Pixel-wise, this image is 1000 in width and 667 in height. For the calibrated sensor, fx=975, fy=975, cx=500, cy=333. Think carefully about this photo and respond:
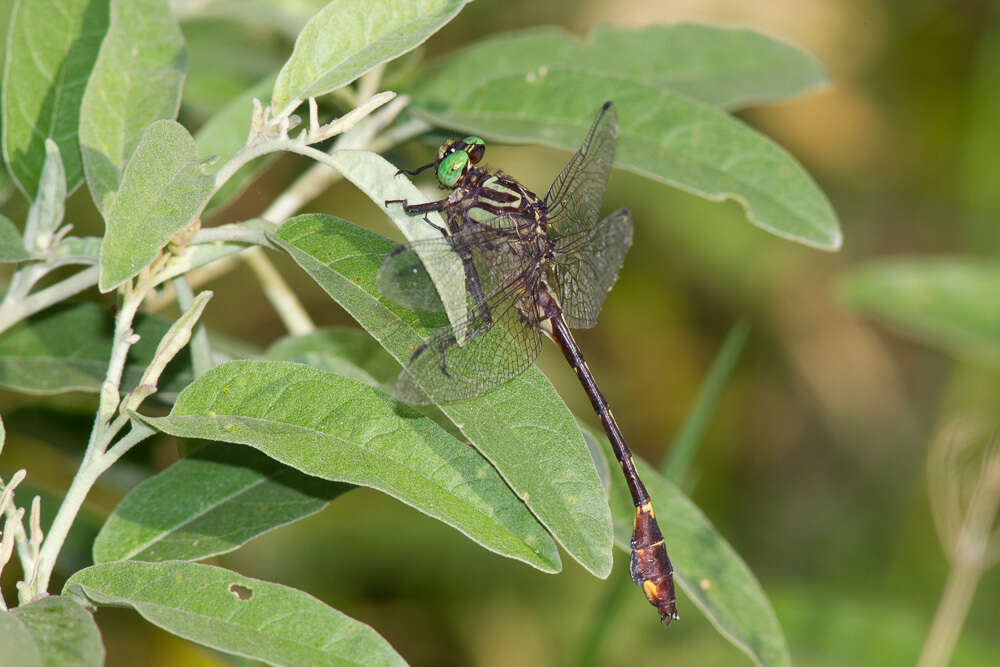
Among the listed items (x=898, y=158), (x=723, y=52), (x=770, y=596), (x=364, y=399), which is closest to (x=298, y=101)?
(x=364, y=399)

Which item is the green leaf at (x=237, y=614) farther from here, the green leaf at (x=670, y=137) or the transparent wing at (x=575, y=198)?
the transparent wing at (x=575, y=198)

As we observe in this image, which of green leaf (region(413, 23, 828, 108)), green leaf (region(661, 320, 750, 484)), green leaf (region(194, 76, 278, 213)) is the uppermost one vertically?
green leaf (region(413, 23, 828, 108))

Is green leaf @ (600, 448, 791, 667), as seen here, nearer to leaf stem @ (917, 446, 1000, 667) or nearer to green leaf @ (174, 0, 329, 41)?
leaf stem @ (917, 446, 1000, 667)

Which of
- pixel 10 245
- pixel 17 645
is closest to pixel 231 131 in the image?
pixel 10 245

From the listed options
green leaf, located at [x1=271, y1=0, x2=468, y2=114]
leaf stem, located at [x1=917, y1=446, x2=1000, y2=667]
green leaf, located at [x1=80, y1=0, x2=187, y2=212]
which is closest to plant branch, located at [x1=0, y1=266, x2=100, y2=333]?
green leaf, located at [x1=80, y1=0, x2=187, y2=212]

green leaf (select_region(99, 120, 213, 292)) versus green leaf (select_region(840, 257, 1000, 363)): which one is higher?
green leaf (select_region(840, 257, 1000, 363))

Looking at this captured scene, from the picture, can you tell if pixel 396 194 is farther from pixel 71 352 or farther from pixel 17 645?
pixel 71 352
